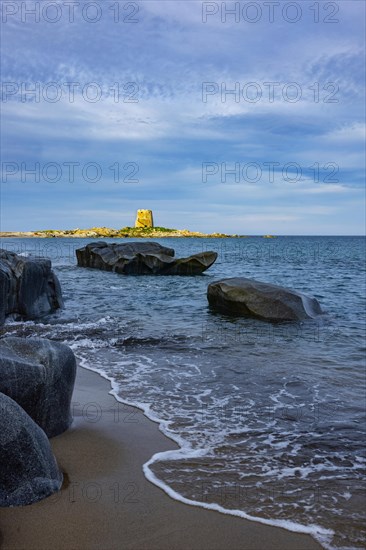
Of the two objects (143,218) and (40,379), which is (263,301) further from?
(143,218)

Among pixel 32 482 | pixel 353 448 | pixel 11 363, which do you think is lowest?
pixel 353 448

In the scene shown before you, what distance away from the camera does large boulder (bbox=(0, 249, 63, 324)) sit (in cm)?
1244

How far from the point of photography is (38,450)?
154 inches

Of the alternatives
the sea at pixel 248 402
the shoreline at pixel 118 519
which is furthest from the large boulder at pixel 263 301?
the shoreline at pixel 118 519

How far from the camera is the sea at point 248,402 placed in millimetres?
4102

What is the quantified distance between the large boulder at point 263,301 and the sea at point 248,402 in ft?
1.52

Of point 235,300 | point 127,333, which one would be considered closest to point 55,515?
point 127,333

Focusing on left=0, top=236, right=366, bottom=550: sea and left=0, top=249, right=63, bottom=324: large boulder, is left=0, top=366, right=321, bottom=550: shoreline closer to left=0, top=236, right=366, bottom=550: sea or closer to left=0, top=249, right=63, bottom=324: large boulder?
left=0, top=236, right=366, bottom=550: sea

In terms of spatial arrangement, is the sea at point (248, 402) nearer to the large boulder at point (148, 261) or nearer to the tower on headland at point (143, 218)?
the large boulder at point (148, 261)

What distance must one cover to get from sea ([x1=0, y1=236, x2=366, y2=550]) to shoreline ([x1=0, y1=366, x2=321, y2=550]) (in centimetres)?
17

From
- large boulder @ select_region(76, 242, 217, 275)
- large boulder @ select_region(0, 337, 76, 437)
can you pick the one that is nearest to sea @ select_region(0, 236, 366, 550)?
large boulder @ select_region(0, 337, 76, 437)

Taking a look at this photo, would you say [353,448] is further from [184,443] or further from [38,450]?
[38,450]

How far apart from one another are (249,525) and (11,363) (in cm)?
273

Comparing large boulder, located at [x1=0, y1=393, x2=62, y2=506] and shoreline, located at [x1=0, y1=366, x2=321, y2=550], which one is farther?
large boulder, located at [x1=0, y1=393, x2=62, y2=506]
